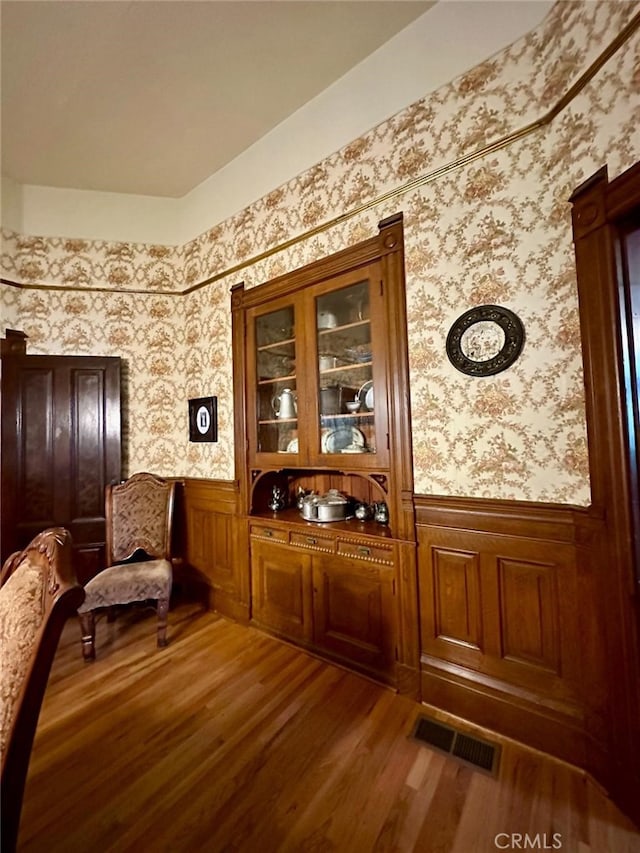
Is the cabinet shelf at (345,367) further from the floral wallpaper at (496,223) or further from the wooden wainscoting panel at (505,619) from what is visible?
the wooden wainscoting panel at (505,619)

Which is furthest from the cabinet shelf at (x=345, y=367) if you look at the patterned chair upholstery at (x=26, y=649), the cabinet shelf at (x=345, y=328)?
the patterned chair upholstery at (x=26, y=649)

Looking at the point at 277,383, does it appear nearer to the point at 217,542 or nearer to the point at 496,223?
the point at 217,542

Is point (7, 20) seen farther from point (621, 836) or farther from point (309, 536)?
point (621, 836)

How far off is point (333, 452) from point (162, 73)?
8.13 ft

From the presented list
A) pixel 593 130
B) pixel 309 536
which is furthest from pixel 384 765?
pixel 593 130

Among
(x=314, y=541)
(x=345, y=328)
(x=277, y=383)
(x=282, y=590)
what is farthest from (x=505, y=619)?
(x=277, y=383)

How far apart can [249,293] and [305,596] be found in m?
2.09

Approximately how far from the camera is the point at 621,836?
1.20 metres

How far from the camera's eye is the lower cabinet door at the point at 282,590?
2.26 m

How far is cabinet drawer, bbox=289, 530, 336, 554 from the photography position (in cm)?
213

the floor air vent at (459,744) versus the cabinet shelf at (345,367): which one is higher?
the cabinet shelf at (345,367)

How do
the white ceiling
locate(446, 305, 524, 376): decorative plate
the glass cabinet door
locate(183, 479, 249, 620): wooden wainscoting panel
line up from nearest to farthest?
locate(446, 305, 524, 376): decorative plate, the white ceiling, the glass cabinet door, locate(183, 479, 249, 620): wooden wainscoting panel

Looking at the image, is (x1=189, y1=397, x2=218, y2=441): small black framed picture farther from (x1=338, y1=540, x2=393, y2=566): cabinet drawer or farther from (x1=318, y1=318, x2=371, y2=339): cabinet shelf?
(x1=338, y1=540, x2=393, y2=566): cabinet drawer

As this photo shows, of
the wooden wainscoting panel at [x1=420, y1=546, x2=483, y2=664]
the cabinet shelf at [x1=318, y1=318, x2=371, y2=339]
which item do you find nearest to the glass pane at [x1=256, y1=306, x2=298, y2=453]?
the cabinet shelf at [x1=318, y1=318, x2=371, y2=339]
